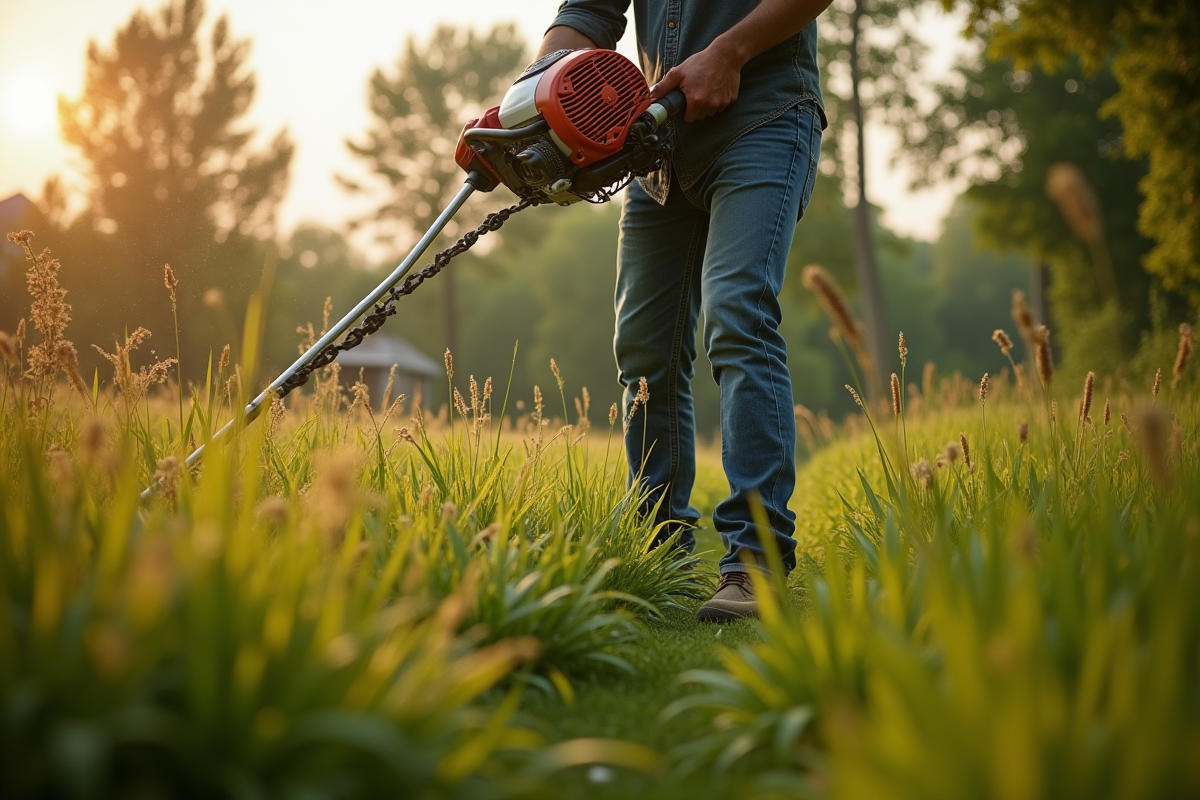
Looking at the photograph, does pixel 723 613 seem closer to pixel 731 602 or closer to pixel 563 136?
pixel 731 602

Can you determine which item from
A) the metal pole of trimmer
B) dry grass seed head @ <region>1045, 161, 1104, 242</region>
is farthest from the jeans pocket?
dry grass seed head @ <region>1045, 161, 1104, 242</region>

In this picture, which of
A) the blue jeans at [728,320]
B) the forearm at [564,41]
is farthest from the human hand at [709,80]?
the forearm at [564,41]

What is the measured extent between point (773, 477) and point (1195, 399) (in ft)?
8.75

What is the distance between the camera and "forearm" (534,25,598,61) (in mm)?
3166

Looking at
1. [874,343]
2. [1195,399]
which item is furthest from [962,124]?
[1195,399]

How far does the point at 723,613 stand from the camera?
2455 mm

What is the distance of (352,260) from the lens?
5250 centimetres

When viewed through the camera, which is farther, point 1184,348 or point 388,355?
point 388,355

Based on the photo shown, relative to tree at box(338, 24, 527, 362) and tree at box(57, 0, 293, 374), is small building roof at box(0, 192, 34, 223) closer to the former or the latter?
tree at box(57, 0, 293, 374)

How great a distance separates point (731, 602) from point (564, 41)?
193 centimetres

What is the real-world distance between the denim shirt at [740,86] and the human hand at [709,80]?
0.08 metres

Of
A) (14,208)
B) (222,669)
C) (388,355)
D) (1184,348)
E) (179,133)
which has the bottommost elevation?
(222,669)

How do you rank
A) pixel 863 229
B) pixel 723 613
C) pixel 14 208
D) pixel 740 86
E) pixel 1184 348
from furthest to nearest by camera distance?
1. pixel 863 229
2. pixel 14 208
3. pixel 740 86
4. pixel 723 613
5. pixel 1184 348

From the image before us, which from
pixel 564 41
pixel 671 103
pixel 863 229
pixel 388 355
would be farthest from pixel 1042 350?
pixel 388 355
